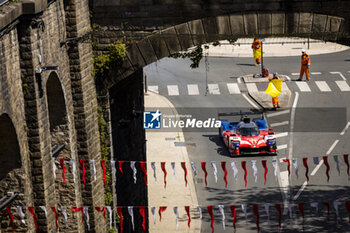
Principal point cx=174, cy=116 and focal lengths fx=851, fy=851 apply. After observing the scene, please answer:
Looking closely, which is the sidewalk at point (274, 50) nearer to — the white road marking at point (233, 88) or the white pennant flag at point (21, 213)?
the white road marking at point (233, 88)

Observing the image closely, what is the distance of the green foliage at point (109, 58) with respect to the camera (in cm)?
2239

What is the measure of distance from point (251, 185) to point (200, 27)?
1176 centimetres

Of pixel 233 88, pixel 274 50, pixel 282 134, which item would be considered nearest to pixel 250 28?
pixel 282 134

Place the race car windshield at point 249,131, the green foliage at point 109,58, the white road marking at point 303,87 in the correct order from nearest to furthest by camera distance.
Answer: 1. the green foliage at point 109,58
2. the race car windshield at point 249,131
3. the white road marking at point 303,87

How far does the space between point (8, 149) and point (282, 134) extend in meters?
21.3

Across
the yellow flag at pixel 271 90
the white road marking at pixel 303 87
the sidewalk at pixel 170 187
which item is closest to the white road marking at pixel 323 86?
the white road marking at pixel 303 87

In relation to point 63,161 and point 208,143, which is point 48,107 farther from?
point 208,143

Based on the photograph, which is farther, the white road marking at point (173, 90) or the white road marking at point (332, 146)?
the white road marking at point (173, 90)

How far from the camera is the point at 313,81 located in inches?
1805

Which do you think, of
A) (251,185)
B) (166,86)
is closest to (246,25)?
(251,185)

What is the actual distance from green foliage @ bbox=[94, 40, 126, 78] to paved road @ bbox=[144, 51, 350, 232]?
8444 mm

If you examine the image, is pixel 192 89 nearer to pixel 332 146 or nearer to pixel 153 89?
pixel 153 89

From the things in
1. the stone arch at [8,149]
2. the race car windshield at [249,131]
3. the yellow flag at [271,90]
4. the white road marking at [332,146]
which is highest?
the yellow flag at [271,90]

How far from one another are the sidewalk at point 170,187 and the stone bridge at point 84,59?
530cm
